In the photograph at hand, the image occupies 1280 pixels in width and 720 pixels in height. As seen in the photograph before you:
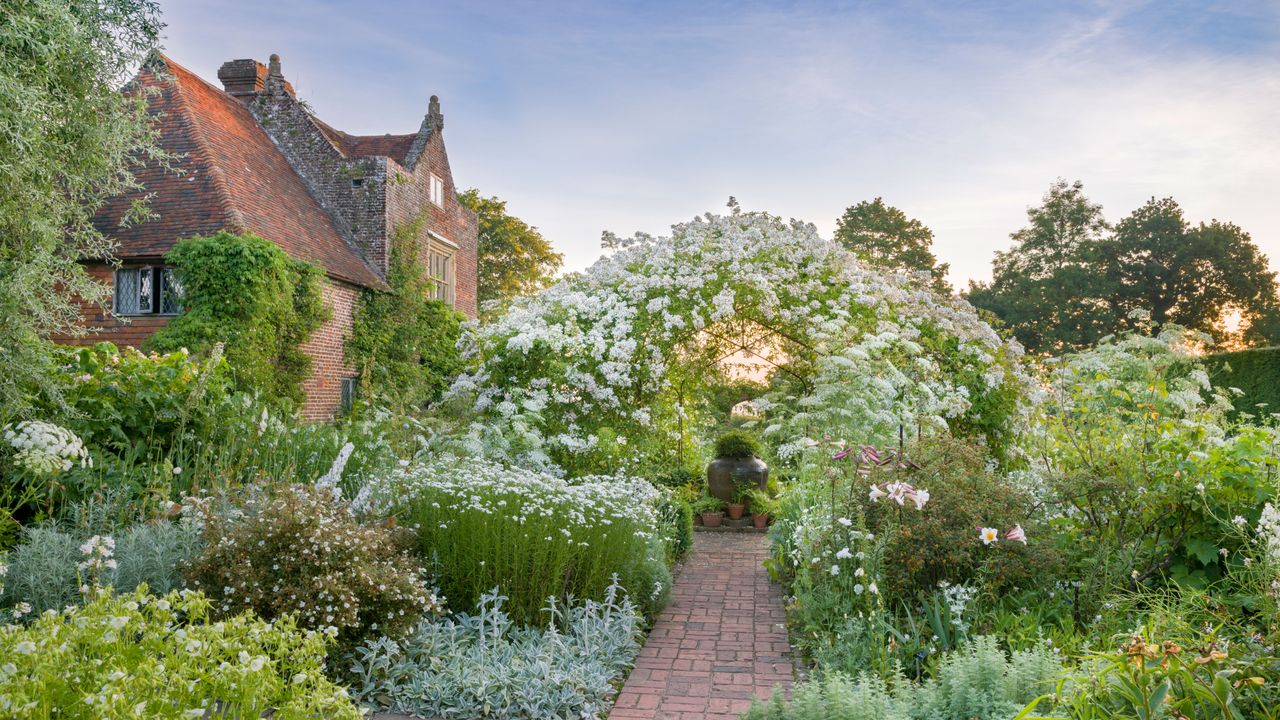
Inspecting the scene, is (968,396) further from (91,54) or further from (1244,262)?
(1244,262)

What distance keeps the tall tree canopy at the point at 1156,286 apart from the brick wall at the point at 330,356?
24832 millimetres

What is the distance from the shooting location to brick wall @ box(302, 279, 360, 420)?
15.7 metres

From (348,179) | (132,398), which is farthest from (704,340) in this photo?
(348,179)

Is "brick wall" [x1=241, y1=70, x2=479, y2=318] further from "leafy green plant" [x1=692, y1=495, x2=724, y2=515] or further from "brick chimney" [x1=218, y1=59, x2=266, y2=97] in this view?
"leafy green plant" [x1=692, y1=495, x2=724, y2=515]

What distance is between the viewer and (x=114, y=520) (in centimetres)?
528

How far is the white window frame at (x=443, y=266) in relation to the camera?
21141 millimetres

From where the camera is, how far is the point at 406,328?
18.3 metres

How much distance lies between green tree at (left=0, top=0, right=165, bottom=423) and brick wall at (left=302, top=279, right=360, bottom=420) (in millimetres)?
9249

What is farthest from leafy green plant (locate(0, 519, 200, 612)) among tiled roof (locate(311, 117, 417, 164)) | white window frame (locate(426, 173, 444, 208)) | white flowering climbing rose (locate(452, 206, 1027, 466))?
tiled roof (locate(311, 117, 417, 164))

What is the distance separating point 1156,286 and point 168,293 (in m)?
34.1

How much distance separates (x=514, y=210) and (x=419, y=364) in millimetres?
15870

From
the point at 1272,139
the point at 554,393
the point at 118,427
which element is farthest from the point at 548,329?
the point at 1272,139

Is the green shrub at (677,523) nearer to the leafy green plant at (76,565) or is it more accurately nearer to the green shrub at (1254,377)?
the leafy green plant at (76,565)

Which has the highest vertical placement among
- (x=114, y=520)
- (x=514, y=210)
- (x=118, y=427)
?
(x=514, y=210)
